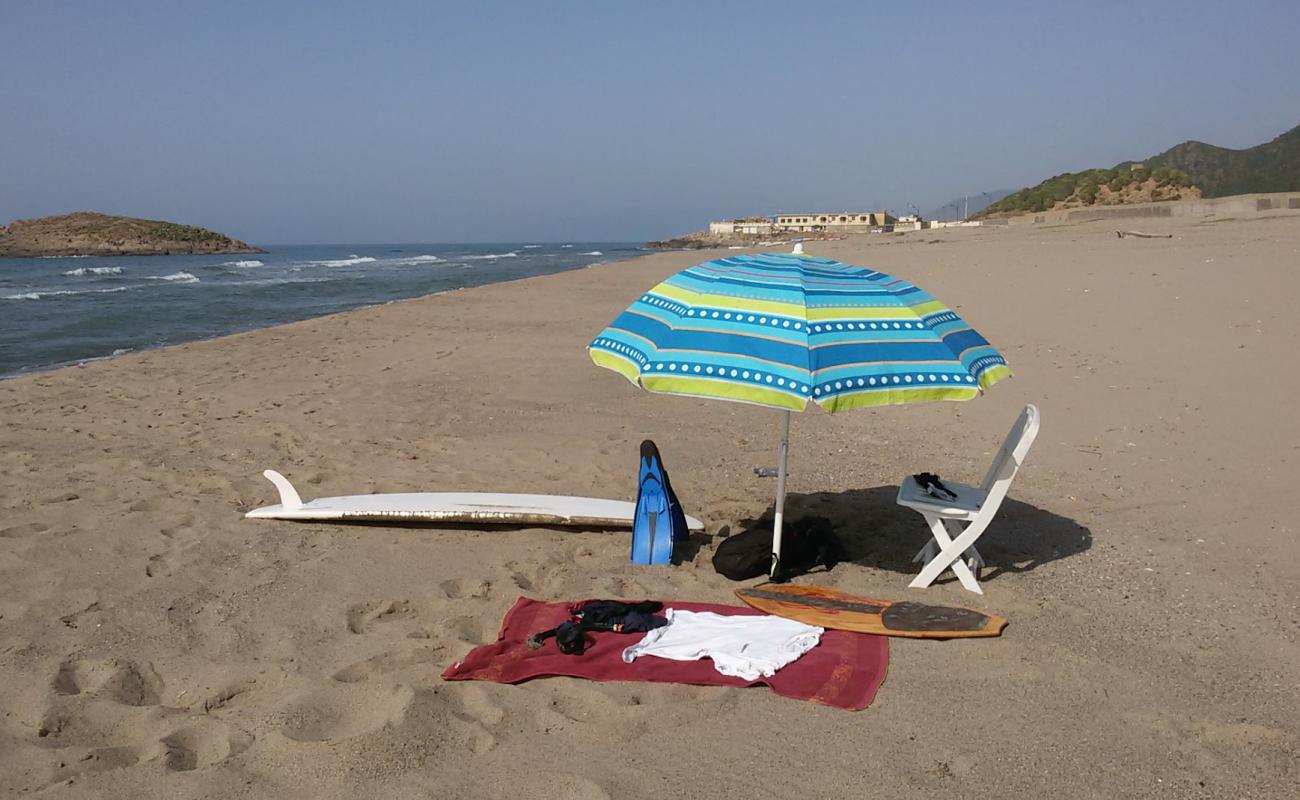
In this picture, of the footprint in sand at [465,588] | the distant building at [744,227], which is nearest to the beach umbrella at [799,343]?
the footprint in sand at [465,588]

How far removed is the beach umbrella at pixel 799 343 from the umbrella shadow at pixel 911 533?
1.31 metres

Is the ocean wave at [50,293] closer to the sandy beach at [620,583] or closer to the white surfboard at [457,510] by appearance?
the sandy beach at [620,583]

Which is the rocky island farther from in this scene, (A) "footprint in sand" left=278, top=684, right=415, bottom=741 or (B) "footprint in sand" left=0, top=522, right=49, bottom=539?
(A) "footprint in sand" left=278, top=684, right=415, bottom=741

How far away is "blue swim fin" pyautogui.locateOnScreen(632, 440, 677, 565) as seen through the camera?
4906 millimetres

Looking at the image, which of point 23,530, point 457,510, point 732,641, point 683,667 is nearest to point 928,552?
point 732,641

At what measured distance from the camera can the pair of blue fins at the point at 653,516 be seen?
16.1 feet

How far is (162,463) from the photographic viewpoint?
267 inches

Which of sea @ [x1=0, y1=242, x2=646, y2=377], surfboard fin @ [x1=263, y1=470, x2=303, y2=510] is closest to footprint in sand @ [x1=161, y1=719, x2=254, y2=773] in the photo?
surfboard fin @ [x1=263, y1=470, x2=303, y2=510]

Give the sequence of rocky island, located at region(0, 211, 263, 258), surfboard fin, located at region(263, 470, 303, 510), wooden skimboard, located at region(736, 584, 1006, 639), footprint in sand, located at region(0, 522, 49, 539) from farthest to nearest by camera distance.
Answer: rocky island, located at region(0, 211, 263, 258)
surfboard fin, located at region(263, 470, 303, 510)
footprint in sand, located at region(0, 522, 49, 539)
wooden skimboard, located at region(736, 584, 1006, 639)

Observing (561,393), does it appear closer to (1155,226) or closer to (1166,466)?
(1166,466)

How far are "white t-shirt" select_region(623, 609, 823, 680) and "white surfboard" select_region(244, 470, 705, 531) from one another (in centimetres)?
128

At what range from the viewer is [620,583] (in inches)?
185

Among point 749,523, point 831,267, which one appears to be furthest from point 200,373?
point 831,267

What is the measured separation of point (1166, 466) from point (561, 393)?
5846mm
